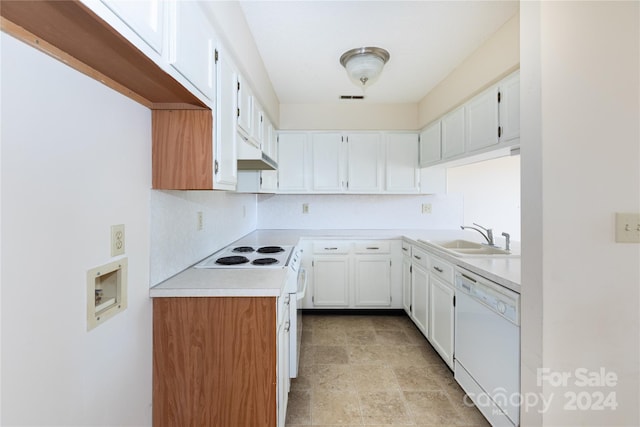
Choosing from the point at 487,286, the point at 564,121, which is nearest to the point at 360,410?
the point at 487,286

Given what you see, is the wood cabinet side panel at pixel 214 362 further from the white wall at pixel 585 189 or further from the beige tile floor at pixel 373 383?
the white wall at pixel 585 189

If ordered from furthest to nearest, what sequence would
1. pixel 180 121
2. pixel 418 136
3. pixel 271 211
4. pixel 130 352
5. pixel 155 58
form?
pixel 271 211 → pixel 418 136 → pixel 180 121 → pixel 130 352 → pixel 155 58

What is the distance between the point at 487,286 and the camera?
5.34 ft

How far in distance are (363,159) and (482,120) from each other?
144 centimetres

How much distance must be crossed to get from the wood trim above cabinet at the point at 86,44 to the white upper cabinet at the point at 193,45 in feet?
0.24

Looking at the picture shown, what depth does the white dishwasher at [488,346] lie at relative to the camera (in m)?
1.41

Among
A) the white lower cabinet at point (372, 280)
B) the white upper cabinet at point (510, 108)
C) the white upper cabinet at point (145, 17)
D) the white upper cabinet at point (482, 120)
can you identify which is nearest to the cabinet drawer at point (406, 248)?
the white lower cabinet at point (372, 280)

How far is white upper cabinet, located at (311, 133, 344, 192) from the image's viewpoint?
3.42 metres

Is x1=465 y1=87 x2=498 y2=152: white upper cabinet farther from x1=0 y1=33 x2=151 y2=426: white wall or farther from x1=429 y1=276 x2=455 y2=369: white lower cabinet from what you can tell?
x1=0 y1=33 x2=151 y2=426: white wall

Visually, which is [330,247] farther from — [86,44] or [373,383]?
[86,44]

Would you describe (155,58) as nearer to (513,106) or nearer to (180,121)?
(180,121)

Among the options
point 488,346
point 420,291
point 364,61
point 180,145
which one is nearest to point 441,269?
point 420,291

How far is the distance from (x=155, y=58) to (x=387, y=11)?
1466mm

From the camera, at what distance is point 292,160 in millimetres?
3424
